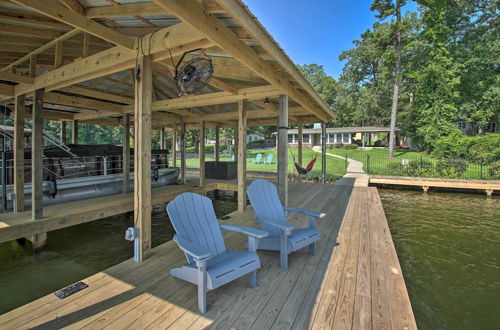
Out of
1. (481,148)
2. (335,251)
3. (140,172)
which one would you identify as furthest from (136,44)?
(481,148)

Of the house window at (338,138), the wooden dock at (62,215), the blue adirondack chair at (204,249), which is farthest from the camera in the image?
the house window at (338,138)

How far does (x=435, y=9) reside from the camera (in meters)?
16.2

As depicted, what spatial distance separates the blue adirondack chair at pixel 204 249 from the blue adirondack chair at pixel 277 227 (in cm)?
40

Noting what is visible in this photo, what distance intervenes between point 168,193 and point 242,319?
5157 millimetres

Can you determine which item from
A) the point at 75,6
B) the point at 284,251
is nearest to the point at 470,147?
the point at 284,251

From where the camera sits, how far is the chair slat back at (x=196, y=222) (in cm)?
242

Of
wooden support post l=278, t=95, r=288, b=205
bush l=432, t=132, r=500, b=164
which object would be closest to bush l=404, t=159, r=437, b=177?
bush l=432, t=132, r=500, b=164

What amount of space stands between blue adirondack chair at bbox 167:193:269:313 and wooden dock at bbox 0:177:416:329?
0.16m

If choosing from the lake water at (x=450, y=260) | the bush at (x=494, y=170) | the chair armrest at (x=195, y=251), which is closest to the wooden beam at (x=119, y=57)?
the chair armrest at (x=195, y=251)

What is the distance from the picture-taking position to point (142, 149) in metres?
2.78

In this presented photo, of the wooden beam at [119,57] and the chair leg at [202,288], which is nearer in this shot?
the chair leg at [202,288]

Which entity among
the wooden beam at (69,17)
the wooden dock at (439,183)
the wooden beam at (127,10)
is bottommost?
the wooden dock at (439,183)

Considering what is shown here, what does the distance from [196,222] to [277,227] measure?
824 mm

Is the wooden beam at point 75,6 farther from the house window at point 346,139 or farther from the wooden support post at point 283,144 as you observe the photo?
the house window at point 346,139
